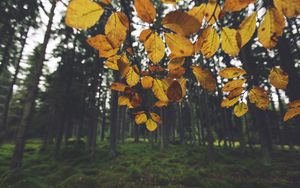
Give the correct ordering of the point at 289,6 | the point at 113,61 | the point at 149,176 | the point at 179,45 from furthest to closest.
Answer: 1. the point at 149,176
2. the point at 113,61
3. the point at 179,45
4. the point at 289,6

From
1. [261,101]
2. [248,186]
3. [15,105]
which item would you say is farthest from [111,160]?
[15,105]

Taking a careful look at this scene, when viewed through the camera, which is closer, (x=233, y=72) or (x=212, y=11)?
(x=212, y=11)

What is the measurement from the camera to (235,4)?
0.60 m

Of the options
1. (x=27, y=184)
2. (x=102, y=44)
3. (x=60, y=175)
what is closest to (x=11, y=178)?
(x=27, y=184)

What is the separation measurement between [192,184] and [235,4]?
34.5 ft

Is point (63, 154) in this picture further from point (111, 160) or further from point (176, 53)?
point (176, 53)

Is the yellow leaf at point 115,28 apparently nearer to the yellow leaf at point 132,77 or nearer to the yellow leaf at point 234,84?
the yellow leaf at point 132,77

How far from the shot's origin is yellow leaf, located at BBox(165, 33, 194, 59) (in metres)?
0.63

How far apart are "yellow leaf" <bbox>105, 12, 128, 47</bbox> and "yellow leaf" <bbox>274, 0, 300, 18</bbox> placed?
0.46 m

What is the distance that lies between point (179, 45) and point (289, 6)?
0.30 m

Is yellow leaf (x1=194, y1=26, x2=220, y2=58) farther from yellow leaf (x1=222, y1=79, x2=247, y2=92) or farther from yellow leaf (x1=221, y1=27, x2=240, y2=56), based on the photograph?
yellow leaf (x1=222, y1=79, x2=247, y2=92)

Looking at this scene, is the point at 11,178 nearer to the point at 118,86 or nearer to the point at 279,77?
the point at 118,86

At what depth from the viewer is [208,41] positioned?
73 cm

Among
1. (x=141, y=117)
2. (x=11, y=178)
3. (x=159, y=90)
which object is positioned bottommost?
(x=11, y=178)
